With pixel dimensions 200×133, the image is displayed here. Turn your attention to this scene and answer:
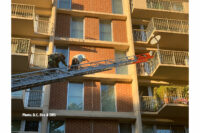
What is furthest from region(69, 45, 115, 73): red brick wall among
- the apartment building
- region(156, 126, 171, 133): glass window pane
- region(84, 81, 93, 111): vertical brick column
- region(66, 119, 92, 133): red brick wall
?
region(156, 126, 171, 133): glass window pane

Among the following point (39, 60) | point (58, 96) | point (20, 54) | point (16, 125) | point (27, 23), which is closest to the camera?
point (20, 54)

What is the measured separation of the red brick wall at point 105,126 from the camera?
15.3 m

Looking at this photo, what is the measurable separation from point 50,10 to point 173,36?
8478 mm

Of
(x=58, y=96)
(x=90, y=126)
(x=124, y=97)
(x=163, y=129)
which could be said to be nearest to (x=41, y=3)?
(x=58, y=96)

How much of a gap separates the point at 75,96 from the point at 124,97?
2.96 m

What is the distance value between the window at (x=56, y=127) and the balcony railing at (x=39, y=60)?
354 centimetres

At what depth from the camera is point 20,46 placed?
15594mm

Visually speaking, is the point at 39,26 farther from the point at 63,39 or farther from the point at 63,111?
the point at 63,111

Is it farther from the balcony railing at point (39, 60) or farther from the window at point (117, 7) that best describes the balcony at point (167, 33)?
the balcony railing at point (39, 60)

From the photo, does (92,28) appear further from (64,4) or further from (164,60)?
(164,60)

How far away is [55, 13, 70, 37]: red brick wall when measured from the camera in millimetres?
18016

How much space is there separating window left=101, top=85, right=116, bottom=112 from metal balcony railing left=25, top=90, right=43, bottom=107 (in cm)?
366

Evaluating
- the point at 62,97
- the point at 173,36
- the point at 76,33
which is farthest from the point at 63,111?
the point at 173,36

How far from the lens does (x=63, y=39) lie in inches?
683
